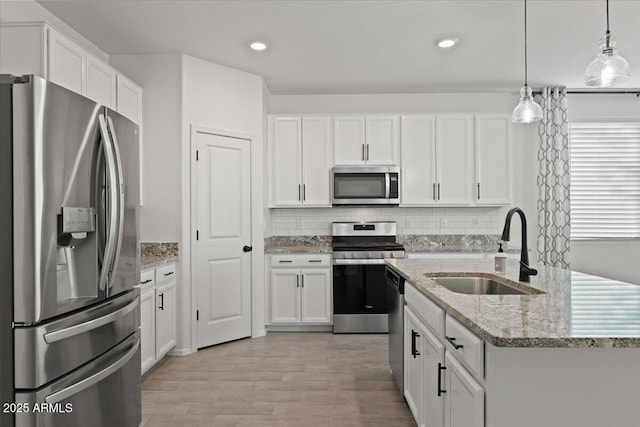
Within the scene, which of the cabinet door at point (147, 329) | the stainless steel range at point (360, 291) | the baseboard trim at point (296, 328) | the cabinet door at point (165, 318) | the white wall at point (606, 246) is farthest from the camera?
the white wall at point (606, 246)

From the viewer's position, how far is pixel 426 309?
6.54 ft

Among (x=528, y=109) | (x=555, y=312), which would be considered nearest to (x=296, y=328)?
(x=528, y=109)

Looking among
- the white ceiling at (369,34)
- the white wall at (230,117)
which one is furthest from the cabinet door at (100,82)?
the white wall at (230,117)

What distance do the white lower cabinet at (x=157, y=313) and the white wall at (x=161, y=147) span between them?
468 millimetres

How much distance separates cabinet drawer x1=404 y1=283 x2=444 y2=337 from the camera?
1779 mm

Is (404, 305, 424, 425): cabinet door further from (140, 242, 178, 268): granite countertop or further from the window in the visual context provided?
the window

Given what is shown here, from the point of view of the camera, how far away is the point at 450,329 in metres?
1.62

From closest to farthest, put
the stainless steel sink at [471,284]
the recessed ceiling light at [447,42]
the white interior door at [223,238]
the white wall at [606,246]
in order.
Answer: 1. the stainless steel sink at [471,284]
2. the recessed ceiling light at [447,42]
3. the white interior door at [223,238]
4. the white wall at [606,246]

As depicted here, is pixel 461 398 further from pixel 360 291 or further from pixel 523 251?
pixel 360 291

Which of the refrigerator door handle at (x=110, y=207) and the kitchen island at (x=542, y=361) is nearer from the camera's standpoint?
the kitchen island at (x=542, y=361)

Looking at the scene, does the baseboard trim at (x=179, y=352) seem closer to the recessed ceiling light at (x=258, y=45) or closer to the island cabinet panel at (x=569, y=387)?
the recessed ceiling light at (x=258, y=45)

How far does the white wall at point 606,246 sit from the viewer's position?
16.3 ft

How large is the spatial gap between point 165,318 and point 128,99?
189cm

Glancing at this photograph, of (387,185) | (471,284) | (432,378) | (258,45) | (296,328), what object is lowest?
(296,328)
